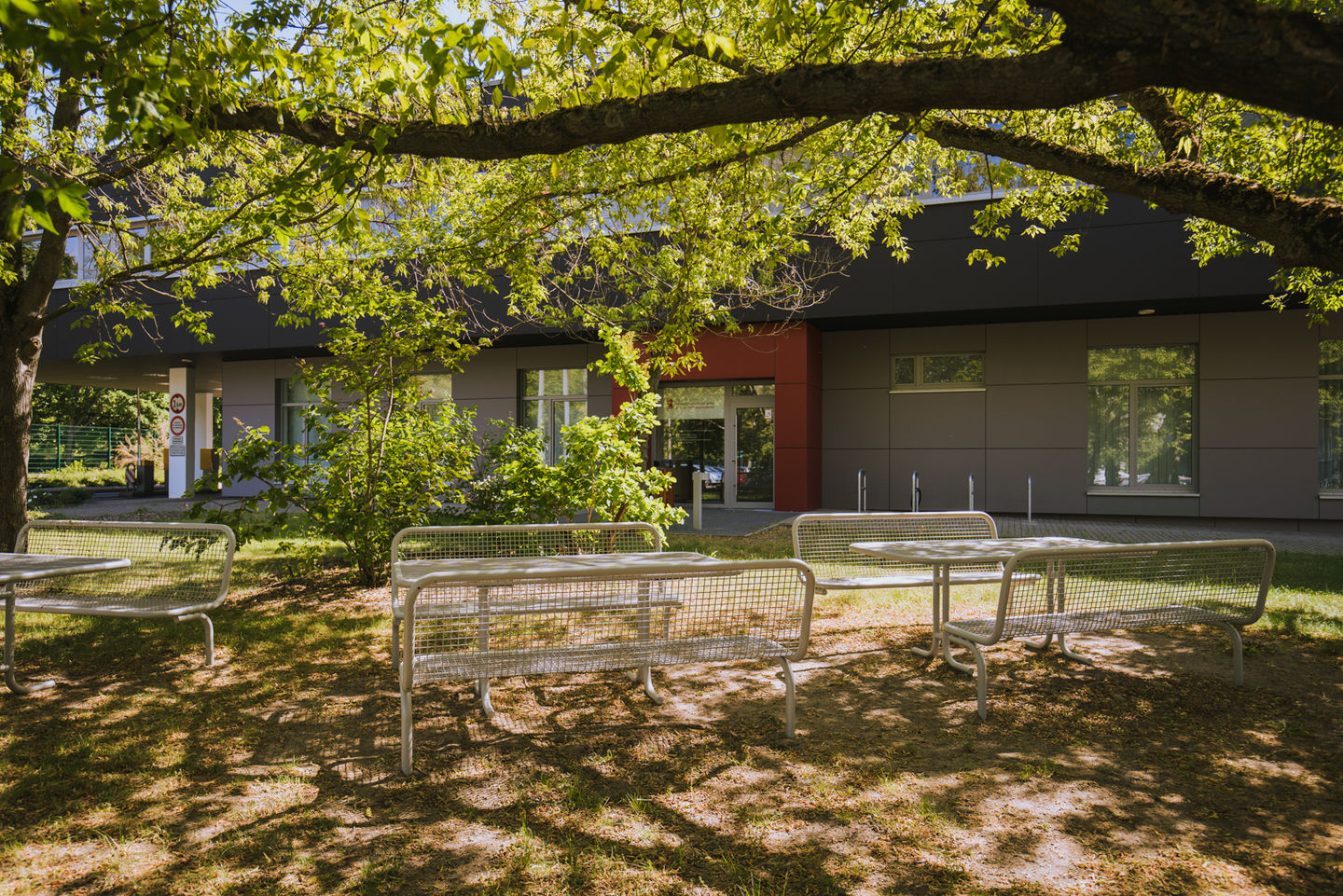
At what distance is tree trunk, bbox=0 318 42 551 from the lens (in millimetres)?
6420

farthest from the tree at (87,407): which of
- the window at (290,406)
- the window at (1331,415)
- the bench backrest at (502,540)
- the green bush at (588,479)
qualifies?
the window at (1331,415)

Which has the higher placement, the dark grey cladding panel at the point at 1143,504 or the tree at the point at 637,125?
the tree at the point at 637,125

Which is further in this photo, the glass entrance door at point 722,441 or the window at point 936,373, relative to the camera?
the glass entrance door at point 722,441

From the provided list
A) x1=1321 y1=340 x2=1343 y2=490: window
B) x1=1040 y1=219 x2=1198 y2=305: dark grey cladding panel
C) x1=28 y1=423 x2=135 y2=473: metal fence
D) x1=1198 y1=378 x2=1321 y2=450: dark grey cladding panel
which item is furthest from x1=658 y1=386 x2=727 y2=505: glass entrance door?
x1=28 y1=423 x2=135 y2=473: metal fence

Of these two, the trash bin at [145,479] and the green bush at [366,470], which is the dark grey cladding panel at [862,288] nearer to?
the green bush at [366,470]

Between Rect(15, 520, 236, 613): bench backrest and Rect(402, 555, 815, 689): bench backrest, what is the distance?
2.10 meters

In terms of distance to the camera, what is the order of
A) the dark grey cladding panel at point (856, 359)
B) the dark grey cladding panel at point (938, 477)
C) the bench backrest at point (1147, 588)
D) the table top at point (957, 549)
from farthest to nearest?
the dark grey cladding panel at point (856, 359) → the dark grey cladding panel at point (938, 477) → the table top at point (957, 549) → the bench backrest at point (1147, 588)

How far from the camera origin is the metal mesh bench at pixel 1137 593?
4.07 metres

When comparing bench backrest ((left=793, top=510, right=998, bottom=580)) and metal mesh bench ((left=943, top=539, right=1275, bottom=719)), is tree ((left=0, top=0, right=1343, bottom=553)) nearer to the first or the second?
metal mesh bench ((left=943, top=539, right=1275, bottom=719))

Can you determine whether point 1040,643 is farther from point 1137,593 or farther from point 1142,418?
point 1142,418

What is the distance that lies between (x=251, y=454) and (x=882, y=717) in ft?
16.2

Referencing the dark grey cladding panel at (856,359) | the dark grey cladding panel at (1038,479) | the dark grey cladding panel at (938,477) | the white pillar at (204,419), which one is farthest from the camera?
the white pillar at (204,419)

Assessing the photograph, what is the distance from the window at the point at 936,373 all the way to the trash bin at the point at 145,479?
2004 cm

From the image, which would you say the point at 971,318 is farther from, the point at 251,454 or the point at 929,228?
the point at 251,454
